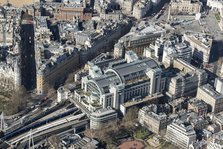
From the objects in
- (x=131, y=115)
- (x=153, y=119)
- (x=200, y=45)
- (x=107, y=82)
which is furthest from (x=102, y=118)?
(x=200, y=45)

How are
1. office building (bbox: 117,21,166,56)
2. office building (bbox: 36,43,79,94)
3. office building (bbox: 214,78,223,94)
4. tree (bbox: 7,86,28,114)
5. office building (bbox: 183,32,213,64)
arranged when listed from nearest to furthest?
tree (bbox: 7,86,28,114), office building (bbox: 36,43,79,94), office building (bbox: 214,78,223,94), office building (bbox: 117,21,166,56), office building (bbox: 183,32,213,64)

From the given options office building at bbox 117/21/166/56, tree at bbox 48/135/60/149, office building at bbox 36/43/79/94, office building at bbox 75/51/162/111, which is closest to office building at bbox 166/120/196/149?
office building at bbox 75/51/162/111

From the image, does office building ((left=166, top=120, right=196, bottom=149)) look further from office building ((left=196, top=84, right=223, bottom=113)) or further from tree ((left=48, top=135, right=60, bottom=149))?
tree ((left=48, top=135, right=60, bottom=149))

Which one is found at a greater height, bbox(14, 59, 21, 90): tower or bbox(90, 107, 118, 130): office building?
bbox(14, 59, 21, 90): tower

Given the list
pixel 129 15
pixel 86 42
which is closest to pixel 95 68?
pixel 86 42

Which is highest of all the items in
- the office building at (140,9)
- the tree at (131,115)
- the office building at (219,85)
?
the office building at (140,9)

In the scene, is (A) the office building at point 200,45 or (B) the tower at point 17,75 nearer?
(B) the tower at point 17,75

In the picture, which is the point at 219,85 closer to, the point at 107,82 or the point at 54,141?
the point at 107,82

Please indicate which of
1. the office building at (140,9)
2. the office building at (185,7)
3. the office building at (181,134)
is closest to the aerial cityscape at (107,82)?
the office building at (181,134)

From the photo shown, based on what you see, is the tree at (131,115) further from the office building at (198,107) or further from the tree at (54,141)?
the tree at (54,141)
